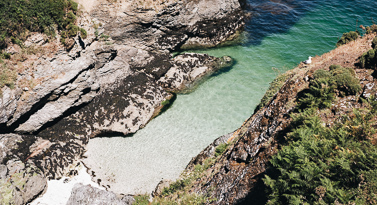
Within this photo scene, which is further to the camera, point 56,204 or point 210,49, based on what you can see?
point 210,49

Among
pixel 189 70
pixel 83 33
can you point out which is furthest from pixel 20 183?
pixel 189 70

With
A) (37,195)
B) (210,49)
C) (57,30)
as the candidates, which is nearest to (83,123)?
(37,195)

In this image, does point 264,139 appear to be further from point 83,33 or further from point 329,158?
point 83,33

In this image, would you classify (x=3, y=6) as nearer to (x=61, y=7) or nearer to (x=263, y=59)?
(x=61, y=7)

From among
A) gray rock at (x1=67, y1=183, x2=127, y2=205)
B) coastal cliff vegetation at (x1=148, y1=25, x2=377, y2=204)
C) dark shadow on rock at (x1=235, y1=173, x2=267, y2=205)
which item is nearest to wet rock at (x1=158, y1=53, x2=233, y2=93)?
coastal cliff vegetation at (x1=148, y1=25, x2=377, y2=204)

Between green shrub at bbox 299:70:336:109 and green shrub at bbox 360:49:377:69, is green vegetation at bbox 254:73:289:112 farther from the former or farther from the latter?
green shrub at bbox 360:49:377:69

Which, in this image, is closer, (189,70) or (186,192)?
(186,192)
